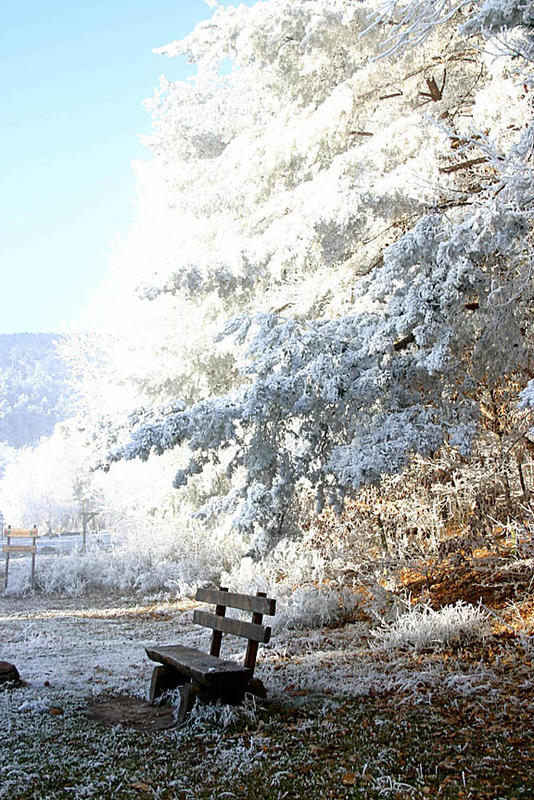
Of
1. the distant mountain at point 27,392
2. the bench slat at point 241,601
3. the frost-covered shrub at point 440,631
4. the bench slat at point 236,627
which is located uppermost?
the distant mountain at point 27,392

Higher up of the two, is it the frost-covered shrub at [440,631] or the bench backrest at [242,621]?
the bench backrest at [242,621]

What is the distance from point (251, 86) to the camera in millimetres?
10062

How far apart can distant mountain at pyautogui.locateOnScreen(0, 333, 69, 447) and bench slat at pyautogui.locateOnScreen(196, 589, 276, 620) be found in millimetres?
72152

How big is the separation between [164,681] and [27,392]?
97644 millimetres

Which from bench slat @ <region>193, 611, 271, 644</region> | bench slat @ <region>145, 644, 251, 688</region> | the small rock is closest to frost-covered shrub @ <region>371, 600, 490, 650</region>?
bench slat @ <region>193, 611, 271, 644</region>

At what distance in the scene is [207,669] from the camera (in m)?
4.33

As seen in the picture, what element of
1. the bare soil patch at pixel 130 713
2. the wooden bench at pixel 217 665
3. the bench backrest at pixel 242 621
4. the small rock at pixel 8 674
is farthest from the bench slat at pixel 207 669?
the small rock at pixel 8 674

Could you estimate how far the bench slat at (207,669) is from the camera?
424 centimetres

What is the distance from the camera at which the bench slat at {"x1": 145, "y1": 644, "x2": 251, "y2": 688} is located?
4238mm

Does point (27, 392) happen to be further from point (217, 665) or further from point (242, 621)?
point (217, 665)

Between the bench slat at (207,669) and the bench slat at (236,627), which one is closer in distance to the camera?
the bench slat at (207,669)

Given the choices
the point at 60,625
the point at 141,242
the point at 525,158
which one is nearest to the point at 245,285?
the point at 525,158

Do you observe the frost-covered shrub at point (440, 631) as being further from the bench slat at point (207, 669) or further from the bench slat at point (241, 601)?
the bench slat at point (207, 669)

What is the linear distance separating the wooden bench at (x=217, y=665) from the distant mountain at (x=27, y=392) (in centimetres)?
7234
